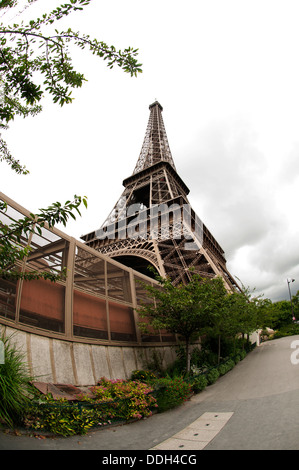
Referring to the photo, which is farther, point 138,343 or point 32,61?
point 138,343

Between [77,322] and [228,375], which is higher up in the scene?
[77,322]

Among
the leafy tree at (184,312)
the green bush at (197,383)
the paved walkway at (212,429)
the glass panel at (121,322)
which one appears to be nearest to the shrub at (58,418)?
the paved walkway at (212,429)

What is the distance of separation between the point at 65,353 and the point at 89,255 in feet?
13.3

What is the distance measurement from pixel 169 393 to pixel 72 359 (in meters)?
3.48

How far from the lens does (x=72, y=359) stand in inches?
303

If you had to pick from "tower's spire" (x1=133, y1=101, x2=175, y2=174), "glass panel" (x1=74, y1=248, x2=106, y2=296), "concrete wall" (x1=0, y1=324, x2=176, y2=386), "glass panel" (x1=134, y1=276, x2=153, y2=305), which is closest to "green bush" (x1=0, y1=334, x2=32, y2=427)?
"concrete wall" (x1=0, y1=324, x2=176, y2=386)

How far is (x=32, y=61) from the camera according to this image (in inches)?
125

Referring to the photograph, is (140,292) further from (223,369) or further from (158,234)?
(158,234)

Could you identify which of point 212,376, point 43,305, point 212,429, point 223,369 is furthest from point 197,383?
point 43,305

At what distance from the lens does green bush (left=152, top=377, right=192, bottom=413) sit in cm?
788

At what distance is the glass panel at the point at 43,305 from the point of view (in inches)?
278

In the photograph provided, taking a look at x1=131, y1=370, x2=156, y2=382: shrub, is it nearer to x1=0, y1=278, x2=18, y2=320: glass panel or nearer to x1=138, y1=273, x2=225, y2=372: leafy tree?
x1=138, y1=273, x2=225, y2=372: leafy tree
